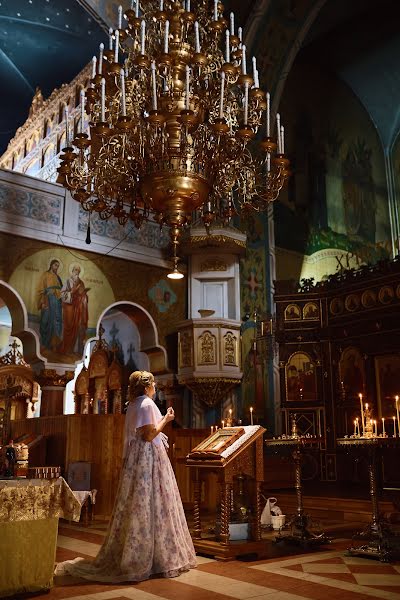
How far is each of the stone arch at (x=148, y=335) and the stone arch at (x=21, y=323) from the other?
5.70 ft

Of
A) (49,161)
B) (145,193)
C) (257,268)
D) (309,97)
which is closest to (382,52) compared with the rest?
(309,97)

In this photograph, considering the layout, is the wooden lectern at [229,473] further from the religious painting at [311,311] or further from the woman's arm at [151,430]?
the religious painting at [311,311]

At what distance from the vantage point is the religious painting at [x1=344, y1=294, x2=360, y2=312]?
38.3ft

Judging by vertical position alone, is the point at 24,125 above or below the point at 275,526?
above

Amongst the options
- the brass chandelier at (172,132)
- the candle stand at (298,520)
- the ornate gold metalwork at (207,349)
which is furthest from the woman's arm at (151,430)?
the ornate gold metalwork at (207,349)

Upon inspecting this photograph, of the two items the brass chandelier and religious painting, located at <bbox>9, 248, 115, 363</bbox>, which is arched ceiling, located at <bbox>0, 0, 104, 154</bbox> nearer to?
religious painting, located at <bbox>9, 248, 115, 363</bbox>

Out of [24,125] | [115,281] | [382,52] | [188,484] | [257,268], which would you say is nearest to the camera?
[188,484]

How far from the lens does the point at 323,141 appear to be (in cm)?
1622

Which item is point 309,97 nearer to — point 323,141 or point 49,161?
point 323,141

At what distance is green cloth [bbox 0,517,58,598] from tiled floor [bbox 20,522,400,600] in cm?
13

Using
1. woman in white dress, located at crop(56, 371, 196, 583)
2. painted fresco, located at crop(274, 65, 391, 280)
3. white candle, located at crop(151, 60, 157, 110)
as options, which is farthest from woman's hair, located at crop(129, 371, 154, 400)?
painted fresco, located at crop(274, 65, 391, 280)

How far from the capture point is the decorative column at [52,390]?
10484mm

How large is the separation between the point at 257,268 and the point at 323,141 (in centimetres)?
524

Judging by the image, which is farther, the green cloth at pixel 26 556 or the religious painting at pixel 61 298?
the religious painting at pixel 61 298
